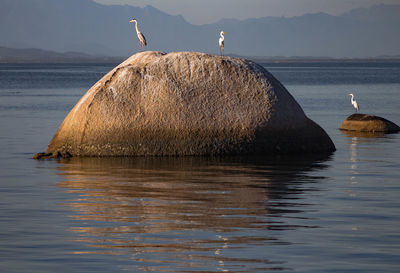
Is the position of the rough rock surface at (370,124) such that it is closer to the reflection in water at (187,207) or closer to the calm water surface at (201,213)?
the calm water surface at (201,213)

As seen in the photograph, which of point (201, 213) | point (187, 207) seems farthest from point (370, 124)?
point (201, 213)

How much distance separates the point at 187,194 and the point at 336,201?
2542 millimetres

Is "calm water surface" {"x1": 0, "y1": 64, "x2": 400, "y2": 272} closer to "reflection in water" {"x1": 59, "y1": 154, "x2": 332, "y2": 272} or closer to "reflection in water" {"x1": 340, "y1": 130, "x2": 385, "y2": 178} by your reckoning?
"reflection in water" {"x1": 59, "y1": 154, "x2": 332, "y2": 272}

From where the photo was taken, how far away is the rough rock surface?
Answer: 87.8ft

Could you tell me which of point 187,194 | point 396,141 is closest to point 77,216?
point 187,194

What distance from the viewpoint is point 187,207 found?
13297 millimetres

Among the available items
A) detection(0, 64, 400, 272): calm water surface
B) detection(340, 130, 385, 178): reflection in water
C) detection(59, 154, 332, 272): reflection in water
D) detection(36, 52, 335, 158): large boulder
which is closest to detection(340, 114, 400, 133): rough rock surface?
detection(340, 130, 385, 178): reflection in water

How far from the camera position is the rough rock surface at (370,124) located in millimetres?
26750

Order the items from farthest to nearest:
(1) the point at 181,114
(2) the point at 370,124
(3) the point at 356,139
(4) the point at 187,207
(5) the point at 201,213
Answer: (2) the point at 370,124 → (3) the point at 356,139 → (1) the point at 181,114 → (4) the point at 187,207 → (5) the point at 201,213

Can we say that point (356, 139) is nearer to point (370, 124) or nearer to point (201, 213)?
point (370, 124)

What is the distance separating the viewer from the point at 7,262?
987 cm

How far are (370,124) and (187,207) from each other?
14.8 m

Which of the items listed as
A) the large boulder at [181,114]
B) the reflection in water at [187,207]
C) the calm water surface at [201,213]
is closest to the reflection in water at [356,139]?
the calm water surface at [201,213]

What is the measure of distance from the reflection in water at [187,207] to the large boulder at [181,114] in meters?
0.50
